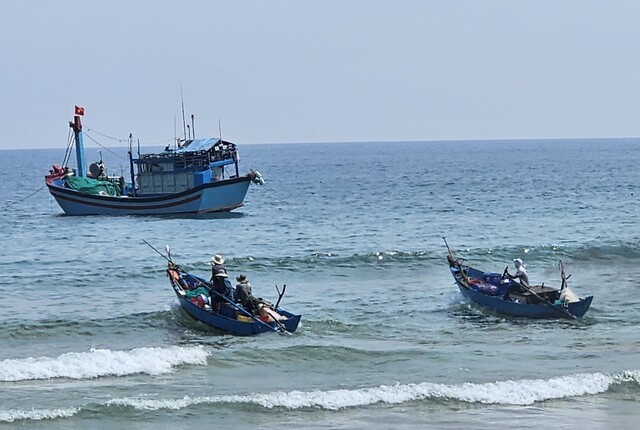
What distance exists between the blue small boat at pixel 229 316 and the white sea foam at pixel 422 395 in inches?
→ 184

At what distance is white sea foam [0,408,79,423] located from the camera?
18047 mm

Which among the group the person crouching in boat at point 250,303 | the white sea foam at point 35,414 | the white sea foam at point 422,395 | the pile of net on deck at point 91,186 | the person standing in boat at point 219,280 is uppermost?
the pile of net on deck at point 91,186

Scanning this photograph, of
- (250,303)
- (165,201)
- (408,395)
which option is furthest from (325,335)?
(165,201)

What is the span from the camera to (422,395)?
19.4 metres

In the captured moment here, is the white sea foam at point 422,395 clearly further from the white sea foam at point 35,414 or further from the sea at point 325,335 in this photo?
the white sea foam at point 35,414

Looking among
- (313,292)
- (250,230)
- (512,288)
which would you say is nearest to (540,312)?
(512,288)

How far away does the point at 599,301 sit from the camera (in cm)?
2958

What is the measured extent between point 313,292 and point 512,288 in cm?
755

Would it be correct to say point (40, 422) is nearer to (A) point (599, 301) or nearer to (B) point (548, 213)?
(A) point (599, 301)

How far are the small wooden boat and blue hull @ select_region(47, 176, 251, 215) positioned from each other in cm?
2721

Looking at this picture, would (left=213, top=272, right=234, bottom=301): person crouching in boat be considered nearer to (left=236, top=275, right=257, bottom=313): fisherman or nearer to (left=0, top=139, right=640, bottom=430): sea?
(left=236, top=275, right=257, bottom=313): fisherman

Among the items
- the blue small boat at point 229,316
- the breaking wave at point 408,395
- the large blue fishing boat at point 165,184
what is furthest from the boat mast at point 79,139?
the breaking wave at point 408,395

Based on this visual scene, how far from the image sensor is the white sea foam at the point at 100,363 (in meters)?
21.5

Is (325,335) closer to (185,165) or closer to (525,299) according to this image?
(525,299)
